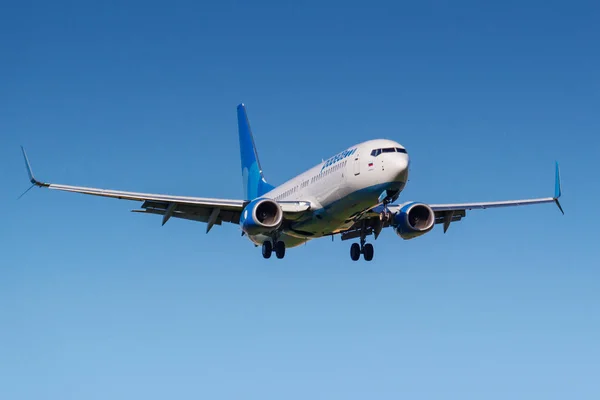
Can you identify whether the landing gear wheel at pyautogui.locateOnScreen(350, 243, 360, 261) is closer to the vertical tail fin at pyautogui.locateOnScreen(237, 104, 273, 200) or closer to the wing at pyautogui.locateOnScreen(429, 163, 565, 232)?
the wing at pyautogui.locateOnScreen(429, 163, 565, 232)

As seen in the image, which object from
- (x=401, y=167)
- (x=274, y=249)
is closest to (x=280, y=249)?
(x=274, y=249)

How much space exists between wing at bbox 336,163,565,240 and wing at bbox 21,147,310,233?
4.42m

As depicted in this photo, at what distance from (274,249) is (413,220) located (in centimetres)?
712

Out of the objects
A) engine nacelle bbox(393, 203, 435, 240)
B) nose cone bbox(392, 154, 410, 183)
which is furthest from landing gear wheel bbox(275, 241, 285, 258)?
nose cone bbox(392, 154, 410, 183)

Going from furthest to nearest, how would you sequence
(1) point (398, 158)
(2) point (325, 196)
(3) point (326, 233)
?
(3) point (326, 233) → (2) point (325, 196) → (1) point (398, 158)

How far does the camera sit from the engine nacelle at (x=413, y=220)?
145 feet

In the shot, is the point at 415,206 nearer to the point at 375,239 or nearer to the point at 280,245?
the point at 375,239

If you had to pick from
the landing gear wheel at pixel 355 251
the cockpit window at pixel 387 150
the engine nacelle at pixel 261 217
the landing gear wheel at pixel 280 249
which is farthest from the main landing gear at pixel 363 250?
the cockpit window at pixel 387 150

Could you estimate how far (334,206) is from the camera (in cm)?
4134

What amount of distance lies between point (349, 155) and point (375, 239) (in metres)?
6.94

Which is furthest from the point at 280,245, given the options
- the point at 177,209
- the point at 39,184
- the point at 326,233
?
the point at 39,184

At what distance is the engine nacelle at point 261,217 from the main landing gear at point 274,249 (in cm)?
288

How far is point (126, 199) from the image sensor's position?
42.8m
